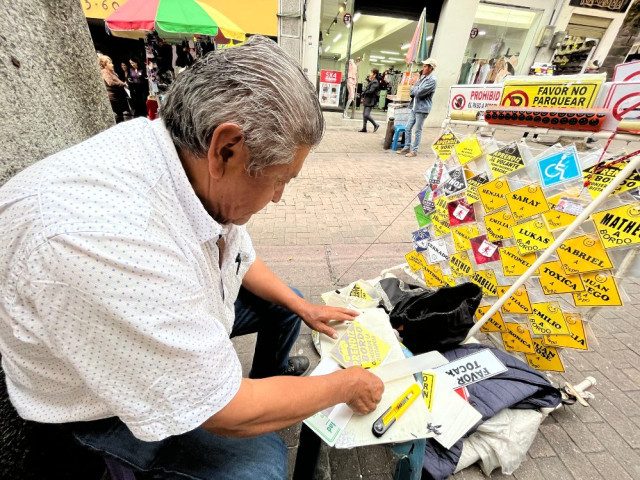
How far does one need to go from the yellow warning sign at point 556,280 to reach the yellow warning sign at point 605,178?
0.42 metres

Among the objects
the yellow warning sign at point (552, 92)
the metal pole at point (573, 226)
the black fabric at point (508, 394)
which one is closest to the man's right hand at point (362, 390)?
the black fabric at point (508, 394)

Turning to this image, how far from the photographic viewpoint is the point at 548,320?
1648 millimetres

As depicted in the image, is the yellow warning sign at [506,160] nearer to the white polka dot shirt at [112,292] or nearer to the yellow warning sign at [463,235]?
the yellow warning sign at [463,235]

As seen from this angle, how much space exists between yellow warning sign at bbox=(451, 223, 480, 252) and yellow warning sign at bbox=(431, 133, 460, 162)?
0.53m

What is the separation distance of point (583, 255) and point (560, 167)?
448 millimetres

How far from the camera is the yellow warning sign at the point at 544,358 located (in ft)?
5.54

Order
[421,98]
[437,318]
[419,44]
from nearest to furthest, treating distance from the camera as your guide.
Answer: [437,318] → [421,98] → [419,44]

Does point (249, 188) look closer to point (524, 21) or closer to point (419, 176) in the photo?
point (419, 176)

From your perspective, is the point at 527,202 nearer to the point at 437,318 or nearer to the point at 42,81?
the point at 437,318

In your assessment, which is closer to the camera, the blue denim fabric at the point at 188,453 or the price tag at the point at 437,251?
the blue denim fabric at the point at 188,453

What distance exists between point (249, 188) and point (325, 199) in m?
3.59

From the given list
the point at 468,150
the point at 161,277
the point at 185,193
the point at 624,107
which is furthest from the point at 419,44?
the point at 161,277

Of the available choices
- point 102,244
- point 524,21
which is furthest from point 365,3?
point 102,244

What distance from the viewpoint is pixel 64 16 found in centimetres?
134
